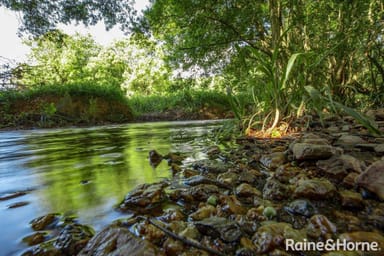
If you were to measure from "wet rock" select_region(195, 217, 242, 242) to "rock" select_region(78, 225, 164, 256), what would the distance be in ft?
0.50

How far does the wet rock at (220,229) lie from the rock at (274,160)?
2.37ft

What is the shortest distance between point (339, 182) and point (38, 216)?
118 centimetres

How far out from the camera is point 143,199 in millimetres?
870

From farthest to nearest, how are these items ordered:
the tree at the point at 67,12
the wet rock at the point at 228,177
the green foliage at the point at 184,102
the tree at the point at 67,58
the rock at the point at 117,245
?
the tree at the point at 67,58
the green foliage at the point at 184,102
the tree at the point at 67,12
the wet rock at the point at 228,177
the rock at the point at 117,245

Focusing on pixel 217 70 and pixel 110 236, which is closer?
pixel 110 236

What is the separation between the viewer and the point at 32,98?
812 cm

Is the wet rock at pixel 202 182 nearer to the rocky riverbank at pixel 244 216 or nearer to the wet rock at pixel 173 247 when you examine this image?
the rocky riverbank at pixel 244 216

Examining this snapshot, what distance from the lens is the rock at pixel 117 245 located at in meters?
0.55

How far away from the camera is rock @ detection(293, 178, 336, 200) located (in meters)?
0.83

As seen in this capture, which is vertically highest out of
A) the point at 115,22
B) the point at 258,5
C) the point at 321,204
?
the point at 115,22

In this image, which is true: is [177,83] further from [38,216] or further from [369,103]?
[38,216]

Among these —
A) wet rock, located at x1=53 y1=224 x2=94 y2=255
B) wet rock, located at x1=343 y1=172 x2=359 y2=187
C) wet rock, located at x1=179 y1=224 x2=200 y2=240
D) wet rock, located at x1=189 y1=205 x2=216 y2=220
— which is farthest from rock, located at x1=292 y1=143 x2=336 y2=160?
wet rock, located at x1=53 y1=224 x2=94 y2=255

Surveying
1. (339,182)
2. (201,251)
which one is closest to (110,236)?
(201,251)

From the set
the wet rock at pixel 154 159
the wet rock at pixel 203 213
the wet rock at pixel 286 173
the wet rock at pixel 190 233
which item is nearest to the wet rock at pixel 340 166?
the wet rock at pixel 286 173
